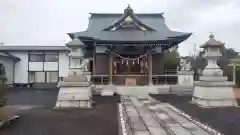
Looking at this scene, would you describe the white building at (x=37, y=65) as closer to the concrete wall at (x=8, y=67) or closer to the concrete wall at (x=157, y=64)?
the concrete wall at (x=8, y=67)

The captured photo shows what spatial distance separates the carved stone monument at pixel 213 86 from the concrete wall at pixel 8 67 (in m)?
26.5

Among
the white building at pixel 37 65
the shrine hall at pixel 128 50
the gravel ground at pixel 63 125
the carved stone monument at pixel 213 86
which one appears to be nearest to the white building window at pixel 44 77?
the white building at pixel 37 65

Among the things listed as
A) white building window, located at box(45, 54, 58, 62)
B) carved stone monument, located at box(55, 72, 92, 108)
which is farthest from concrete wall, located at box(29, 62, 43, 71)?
carved stone monument, located at box(55, 72, 92, 108)

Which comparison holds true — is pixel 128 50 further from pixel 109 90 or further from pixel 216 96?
pixel 216 96

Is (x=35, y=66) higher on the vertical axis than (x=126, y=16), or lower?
lower

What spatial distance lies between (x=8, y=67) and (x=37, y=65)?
3.84 metres

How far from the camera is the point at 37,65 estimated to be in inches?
1385

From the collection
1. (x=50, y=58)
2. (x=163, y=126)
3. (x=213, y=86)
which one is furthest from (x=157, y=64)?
(x=50, y=58)

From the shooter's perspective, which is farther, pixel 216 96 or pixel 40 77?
pixel 40 77

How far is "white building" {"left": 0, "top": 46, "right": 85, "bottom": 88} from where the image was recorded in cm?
3441

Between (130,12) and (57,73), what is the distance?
1660 centimetres

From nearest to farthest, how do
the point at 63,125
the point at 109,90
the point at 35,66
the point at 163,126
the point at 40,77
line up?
1. the point at 163,126
2. the point at 63,125
3. the point at 109,90
4. the point at 35,66
5. the point at 40,77

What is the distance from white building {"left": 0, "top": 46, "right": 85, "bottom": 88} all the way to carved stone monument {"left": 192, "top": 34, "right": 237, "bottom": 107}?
2358cm

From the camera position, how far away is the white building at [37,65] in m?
34.4
